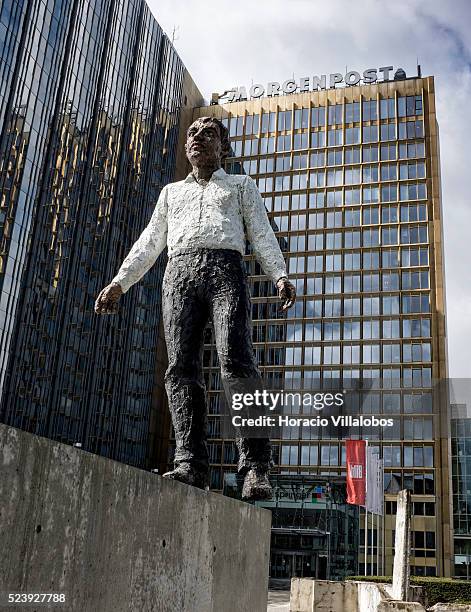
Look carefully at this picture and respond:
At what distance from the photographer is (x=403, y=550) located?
13359 mm

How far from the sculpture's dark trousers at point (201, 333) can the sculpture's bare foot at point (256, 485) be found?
59mm

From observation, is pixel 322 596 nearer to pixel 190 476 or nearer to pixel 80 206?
pixel 190 476

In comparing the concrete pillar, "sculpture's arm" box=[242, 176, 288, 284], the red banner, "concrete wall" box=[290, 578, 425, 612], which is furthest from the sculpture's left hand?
the red banner

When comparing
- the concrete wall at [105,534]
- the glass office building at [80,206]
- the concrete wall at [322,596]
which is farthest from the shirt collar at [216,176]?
the glass office building at [80,206]

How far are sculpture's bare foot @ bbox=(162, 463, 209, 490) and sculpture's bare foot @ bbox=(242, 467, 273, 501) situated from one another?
0.31 metres

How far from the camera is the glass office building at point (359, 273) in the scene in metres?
52.9

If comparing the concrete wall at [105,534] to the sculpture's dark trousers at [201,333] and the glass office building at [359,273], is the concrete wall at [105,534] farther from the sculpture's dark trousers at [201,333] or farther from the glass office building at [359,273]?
the glass office building at [359,273]

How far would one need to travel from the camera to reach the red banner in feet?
90.6

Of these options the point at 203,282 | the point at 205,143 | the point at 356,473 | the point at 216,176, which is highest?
the point at 356,473

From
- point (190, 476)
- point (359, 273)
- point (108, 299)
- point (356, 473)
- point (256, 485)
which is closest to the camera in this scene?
point (190, 476)

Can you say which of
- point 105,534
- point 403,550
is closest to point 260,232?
point 105,534

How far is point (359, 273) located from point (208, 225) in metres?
53.6

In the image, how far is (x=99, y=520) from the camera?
9.10 feet

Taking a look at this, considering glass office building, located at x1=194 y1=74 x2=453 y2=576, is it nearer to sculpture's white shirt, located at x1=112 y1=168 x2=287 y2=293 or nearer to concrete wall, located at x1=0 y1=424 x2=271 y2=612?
sculpture's white shirt, located at x1=112 y1=168 x2=287 y2=293
